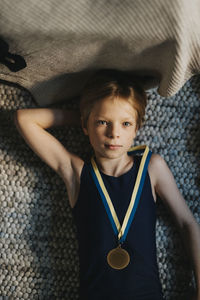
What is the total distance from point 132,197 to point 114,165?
0.34 feet

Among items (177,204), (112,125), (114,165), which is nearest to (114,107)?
(112,125)

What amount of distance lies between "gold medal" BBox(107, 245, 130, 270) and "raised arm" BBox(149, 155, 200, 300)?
194 mm

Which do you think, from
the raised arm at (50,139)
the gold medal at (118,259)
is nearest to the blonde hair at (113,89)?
the raised arm at (50,139)

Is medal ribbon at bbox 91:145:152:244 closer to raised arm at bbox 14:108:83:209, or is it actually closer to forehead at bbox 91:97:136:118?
raised arm at bbox 14:108:83:209

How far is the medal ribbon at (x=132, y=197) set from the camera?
96 centimetres

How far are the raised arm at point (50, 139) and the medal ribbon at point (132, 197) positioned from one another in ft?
0.21

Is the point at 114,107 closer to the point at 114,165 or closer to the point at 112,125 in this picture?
the point at 112,125

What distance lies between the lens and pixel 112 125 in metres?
0.89

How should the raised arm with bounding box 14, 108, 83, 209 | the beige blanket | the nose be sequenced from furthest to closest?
the raised arm with bounding box 14, 108, 83, 209, the nose, the beige blanket

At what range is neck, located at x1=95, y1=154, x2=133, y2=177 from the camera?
999 mm

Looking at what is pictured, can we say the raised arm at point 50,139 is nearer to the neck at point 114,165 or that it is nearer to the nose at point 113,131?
the neck at point 114,165

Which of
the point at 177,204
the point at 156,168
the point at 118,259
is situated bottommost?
the point at 118,259

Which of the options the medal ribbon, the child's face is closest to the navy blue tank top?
the medal ribbon

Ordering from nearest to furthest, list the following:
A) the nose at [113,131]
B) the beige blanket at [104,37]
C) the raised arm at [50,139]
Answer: the beige blanket at [104,37] → the nose at [113,131] → the raised arm at [50,139]
